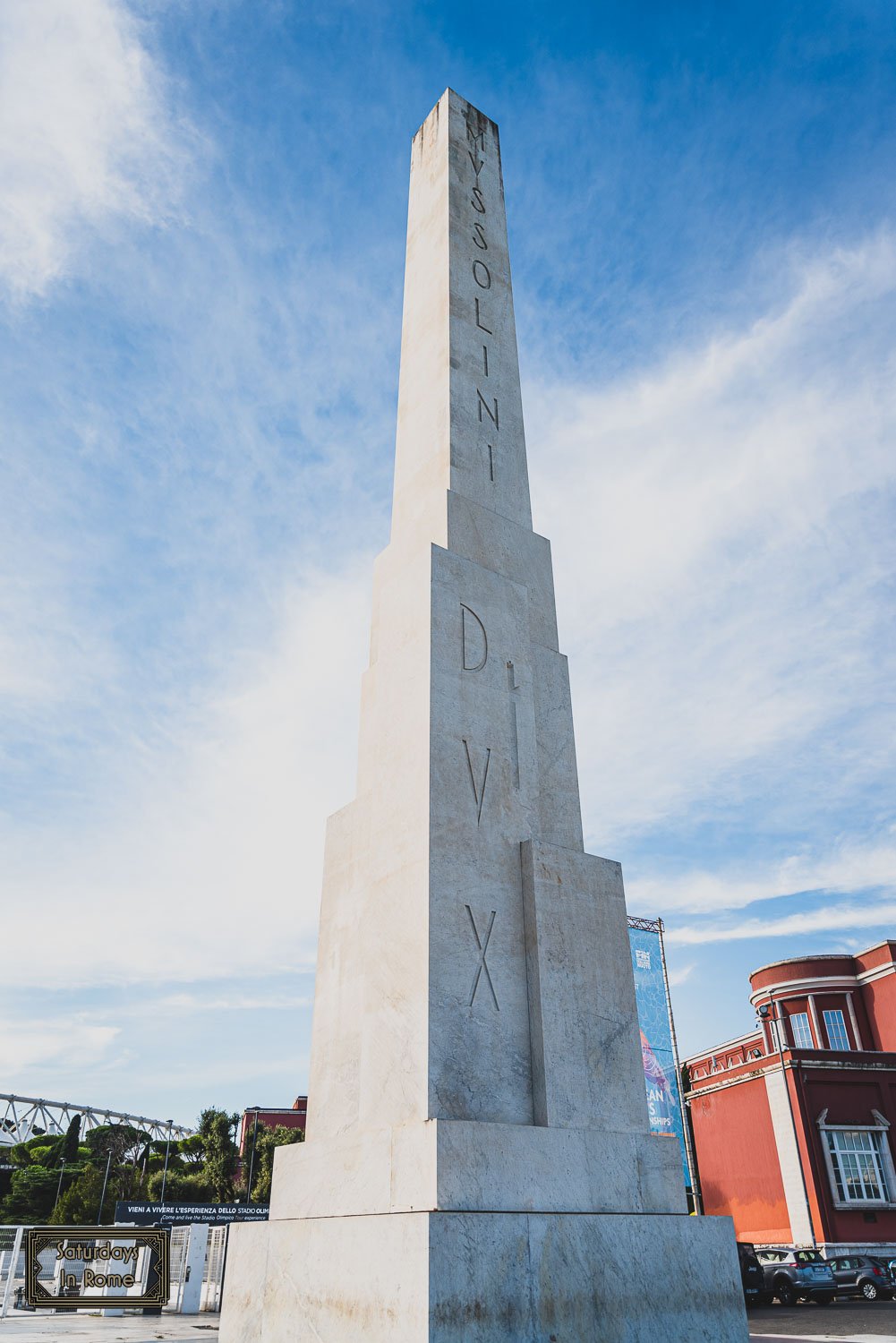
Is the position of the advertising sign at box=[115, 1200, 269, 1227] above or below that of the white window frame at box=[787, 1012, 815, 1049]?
below

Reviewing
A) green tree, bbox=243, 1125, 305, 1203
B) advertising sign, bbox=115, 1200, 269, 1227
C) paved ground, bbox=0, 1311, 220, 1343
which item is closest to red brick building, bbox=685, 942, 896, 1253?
advertising sign, bbox=115, 1200, 269, 1227

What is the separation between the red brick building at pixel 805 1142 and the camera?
2783 centimetres

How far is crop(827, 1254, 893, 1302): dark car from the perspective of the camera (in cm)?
2197

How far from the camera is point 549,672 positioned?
27.3ft

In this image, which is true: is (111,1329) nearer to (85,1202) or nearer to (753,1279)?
(753,1279)

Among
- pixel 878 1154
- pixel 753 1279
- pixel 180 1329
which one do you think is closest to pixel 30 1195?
pixel 878 1154

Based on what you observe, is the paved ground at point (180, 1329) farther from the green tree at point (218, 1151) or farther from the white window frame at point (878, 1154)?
the green tree at point (218, 1151)

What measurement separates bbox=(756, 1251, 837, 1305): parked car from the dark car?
122 centimetres

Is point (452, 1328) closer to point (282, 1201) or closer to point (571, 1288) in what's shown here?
point (571, 1288)

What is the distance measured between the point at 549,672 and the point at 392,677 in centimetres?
167

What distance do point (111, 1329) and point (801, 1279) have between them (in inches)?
666

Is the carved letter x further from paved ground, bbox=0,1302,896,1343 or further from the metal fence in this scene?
the metal fence

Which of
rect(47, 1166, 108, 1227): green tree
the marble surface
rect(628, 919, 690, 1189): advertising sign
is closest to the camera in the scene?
the marble surface

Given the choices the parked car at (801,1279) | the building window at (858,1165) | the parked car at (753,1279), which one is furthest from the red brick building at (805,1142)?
the parked car at (753,1279)
